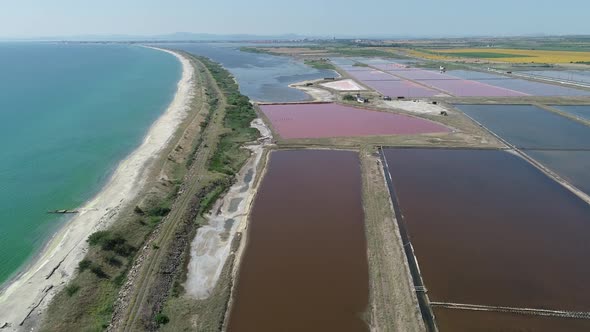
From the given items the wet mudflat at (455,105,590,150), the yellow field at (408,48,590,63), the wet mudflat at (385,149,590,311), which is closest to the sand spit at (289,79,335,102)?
the wet mudflat at (455,105,590,150)

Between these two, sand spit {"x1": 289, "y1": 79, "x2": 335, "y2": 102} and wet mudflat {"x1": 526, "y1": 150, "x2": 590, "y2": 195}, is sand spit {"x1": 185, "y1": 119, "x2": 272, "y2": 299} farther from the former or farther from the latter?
sand spit {"x1": 289, "y1": 79, "x2": 335, "y2": 102}

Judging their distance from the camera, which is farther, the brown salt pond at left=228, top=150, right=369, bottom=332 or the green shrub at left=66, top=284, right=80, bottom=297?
the green shrub at left=66, top=284, right=80, bottom=297

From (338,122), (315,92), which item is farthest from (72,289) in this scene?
(315,92)

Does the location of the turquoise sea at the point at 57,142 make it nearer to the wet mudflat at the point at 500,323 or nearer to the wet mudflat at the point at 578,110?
the wet mudflat at the point at 500,323

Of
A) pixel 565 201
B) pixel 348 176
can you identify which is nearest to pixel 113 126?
pixel 348 176

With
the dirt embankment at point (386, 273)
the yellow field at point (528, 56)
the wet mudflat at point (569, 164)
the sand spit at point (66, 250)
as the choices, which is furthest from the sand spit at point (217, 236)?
the yellow field at point (528, 56)

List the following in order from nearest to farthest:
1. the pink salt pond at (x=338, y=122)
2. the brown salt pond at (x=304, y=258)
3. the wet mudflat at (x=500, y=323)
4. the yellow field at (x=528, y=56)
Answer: the wet mudflat at (x=500, y=323) < the brown salt pond at (x=304, y=258) < the pink salt pond at (x=338, y=122) < the yellow field at (x=528, y=56)
